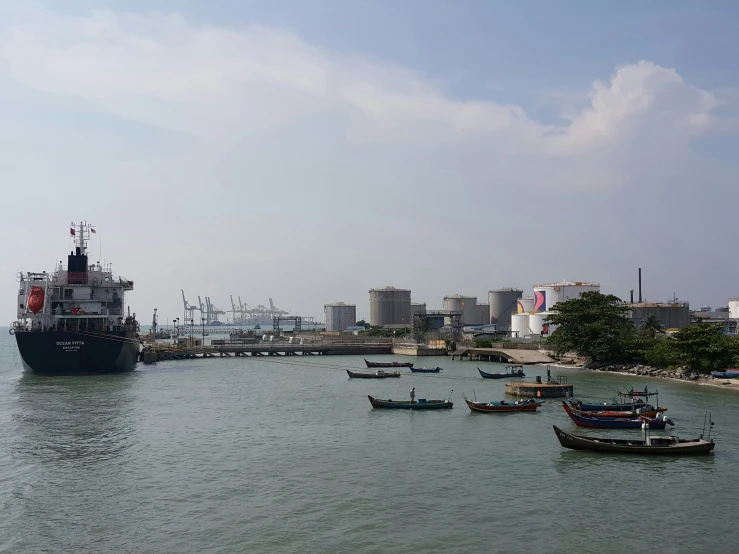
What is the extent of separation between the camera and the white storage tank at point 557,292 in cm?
14012

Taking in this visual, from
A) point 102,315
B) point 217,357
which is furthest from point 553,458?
point 217,357

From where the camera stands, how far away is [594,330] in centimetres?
9469

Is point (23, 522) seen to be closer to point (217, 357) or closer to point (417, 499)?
point (417, 499)

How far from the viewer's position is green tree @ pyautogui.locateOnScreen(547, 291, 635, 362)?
93.0m

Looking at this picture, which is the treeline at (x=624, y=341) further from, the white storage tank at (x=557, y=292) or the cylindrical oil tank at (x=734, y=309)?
the cylindrical oil tank at (x=734, y=309)

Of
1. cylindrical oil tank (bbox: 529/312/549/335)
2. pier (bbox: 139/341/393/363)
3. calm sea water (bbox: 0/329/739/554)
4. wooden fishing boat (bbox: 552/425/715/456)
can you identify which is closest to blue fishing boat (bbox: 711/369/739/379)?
calm sea water (bbox: 0/329/739/554)

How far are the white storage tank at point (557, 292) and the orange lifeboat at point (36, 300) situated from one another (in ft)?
322

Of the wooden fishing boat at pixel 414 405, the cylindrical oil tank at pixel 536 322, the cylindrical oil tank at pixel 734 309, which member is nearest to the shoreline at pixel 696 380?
the wooden fishing boat at pixel 414 405

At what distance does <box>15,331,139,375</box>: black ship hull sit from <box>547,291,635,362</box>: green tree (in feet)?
211

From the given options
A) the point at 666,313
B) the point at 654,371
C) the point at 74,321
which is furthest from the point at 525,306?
the point at 74,321

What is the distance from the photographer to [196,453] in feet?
132

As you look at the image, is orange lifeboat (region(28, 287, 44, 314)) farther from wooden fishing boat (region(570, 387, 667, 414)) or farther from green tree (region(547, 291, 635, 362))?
green tree (region(547, 291, 635, 362))

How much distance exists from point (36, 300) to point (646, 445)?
3007 inches

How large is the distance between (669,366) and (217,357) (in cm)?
8247
